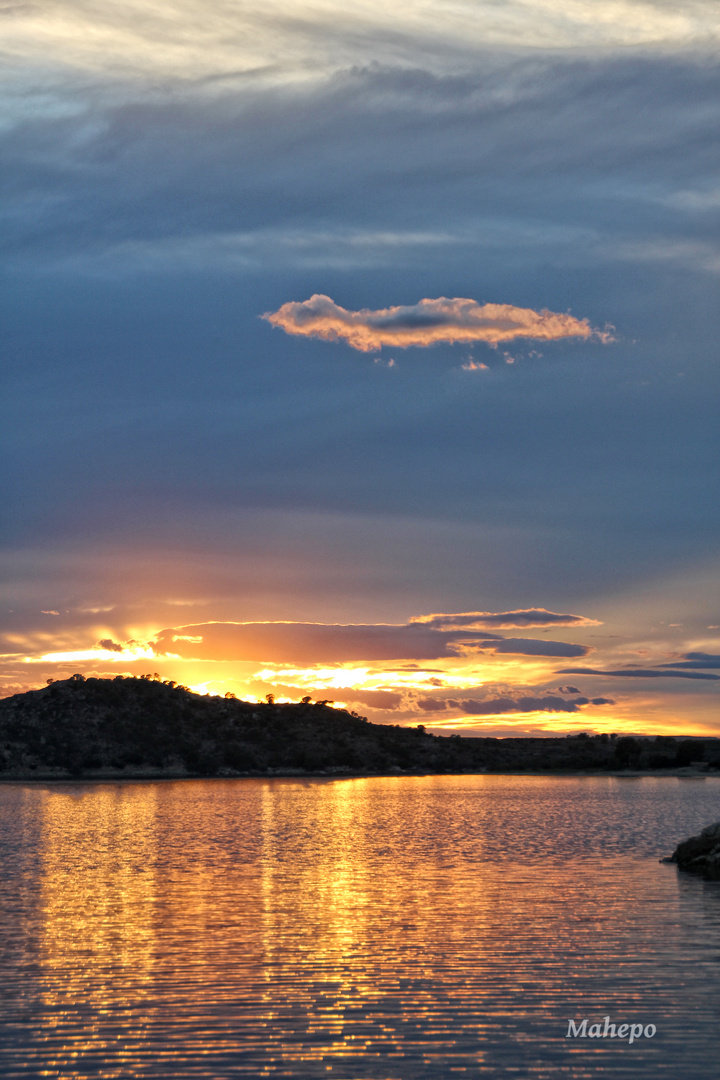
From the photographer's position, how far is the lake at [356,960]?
1706 centimetres

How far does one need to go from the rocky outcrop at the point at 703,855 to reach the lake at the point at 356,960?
32.8 inches

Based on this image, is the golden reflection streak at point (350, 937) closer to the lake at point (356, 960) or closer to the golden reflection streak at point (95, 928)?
the lake at point (356, 960)

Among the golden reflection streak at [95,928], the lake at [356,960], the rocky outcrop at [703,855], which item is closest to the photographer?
the lake at [356,960]

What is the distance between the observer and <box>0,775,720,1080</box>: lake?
56.0ft

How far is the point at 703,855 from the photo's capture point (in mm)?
39625

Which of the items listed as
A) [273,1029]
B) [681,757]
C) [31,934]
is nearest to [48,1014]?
[273,1029]

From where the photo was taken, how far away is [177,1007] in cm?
2005

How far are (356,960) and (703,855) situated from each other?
Answer: 65.2 ft

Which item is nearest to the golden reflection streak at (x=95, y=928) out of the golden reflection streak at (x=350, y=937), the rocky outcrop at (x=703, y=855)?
the golden reflection streak at (x=350, y=937)

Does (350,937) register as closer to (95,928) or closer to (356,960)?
(356,960)

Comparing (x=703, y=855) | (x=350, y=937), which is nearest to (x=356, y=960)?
(x=350, y=937)

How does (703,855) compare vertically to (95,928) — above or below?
above

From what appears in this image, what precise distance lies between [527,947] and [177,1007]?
30.9ft

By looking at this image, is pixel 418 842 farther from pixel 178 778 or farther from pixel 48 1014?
pixel 178 778
